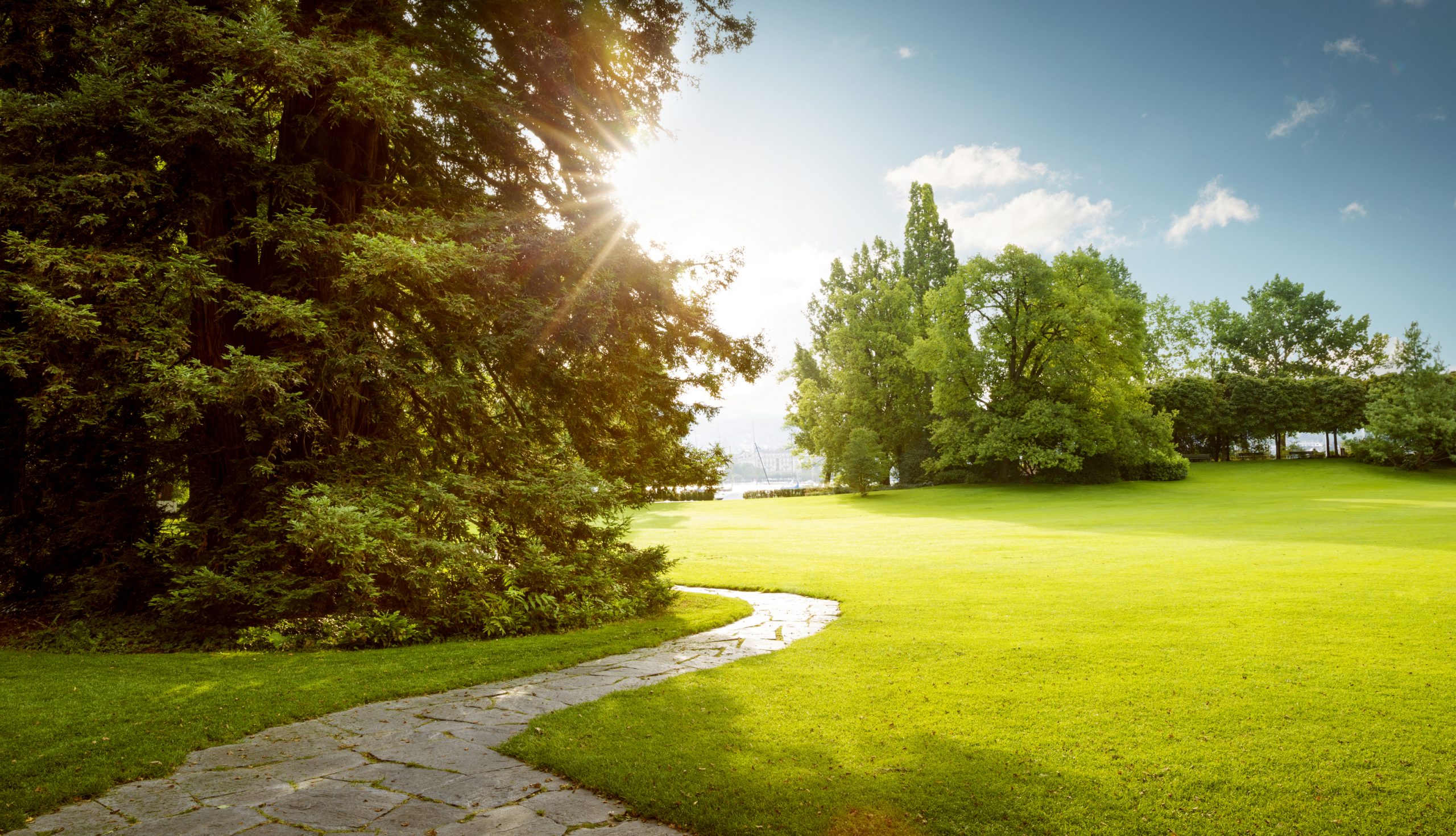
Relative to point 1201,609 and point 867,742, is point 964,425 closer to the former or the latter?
point 1201,609

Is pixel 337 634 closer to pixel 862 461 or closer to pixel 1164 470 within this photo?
pixel 862 461

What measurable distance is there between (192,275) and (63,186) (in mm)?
1283

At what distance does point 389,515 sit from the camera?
7.62 m

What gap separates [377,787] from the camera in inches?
147

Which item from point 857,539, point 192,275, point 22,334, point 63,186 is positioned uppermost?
point 63,186

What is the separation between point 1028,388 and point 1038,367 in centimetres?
128

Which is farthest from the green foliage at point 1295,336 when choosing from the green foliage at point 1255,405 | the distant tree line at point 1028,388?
the green foliage at point 1255,405

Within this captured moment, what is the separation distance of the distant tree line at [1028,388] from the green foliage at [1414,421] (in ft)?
0.29

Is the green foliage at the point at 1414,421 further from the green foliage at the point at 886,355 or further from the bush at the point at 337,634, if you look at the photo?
the bush at the point at 337,634

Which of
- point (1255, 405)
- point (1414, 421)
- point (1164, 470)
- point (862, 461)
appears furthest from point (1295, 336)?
point (862, 461)

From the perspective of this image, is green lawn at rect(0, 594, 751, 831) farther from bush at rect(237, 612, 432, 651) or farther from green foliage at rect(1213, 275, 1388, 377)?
green foliage at rect(1213, 275, 1388, 377)

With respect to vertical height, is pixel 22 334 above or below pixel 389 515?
above

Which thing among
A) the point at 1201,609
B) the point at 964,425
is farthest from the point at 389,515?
the point at 964,425

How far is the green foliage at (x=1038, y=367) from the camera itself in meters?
34.5
